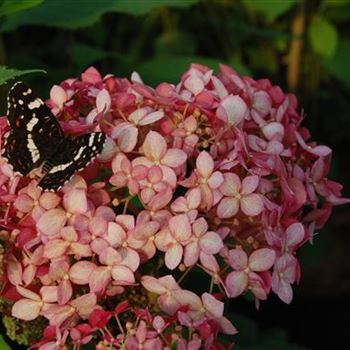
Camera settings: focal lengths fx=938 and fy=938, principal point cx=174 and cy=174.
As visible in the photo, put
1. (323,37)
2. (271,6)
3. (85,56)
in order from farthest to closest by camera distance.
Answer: (323,37)
(271,6)
(85,56)

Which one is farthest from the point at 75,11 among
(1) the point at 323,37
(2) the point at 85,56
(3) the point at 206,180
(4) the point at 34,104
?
(1) the point at 323,37

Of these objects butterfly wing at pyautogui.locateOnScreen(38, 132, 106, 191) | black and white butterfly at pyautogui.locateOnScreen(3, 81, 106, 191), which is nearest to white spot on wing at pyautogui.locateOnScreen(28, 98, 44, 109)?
black and white butterfly at pyautogui.locateOnScreen(3, 81, 106, 191)

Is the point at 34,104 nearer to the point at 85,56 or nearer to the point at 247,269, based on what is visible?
the point at 247,269

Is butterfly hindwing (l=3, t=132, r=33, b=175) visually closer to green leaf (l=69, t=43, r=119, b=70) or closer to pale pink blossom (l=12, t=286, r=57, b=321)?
pale pink blossom (l=12, t=286, r=57, b=321)

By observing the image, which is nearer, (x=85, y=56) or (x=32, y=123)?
(x=32, y=123)

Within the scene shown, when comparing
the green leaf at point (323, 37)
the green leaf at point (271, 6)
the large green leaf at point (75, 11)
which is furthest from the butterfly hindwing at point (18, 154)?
the green leaf at point (323, 37)

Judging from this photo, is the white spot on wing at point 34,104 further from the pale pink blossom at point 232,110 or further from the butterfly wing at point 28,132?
the pale pink blossom at point 232,110

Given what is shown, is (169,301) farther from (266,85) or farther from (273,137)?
(266,85)
